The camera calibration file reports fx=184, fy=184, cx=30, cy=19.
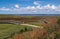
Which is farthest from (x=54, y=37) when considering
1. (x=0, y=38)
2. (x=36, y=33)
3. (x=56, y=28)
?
(x=0, y=38)

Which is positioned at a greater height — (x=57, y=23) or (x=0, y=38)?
(x=57, y=23)

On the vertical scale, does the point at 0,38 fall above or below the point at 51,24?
below

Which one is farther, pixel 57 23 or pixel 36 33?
pixel 57 23

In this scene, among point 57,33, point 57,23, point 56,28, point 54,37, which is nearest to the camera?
point 54,37

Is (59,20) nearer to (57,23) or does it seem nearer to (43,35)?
(57,23)

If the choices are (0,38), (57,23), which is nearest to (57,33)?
(57,23)

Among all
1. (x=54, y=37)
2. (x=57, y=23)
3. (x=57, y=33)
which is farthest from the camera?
(x=57, y=23)

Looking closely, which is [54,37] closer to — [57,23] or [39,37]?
[39,37]

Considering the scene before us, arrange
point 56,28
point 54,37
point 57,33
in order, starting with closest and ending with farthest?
1. point 54,37
2. point 57,33
3. point 56,28

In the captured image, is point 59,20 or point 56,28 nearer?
point 56,28
